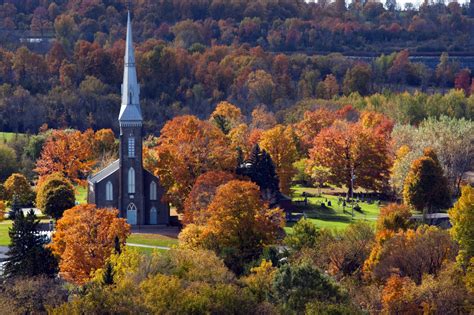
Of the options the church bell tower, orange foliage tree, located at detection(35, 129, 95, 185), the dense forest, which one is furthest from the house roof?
the dense forest

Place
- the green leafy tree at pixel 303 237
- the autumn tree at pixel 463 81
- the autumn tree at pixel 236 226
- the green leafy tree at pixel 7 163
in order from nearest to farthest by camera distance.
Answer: the green leafy tree at pixel 303 237, the autumn tree at pixel 236 226, the green leafy tree at pixel 7 163, the autumn tree at pixel 463 81

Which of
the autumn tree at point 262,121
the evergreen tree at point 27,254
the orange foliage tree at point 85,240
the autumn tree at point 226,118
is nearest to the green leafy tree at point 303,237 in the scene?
the orange foliage tree at point 85,240

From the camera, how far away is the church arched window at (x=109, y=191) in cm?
8444

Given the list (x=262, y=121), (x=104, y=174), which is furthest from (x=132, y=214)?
(x=262, y=121)

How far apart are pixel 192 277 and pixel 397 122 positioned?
6563cm

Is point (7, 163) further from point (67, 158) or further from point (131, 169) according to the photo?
point (131, 169)

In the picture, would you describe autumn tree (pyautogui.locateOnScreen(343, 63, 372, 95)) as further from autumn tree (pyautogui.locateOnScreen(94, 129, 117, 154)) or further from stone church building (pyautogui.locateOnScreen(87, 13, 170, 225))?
stone church building (pyautogui.locateOnScreen(87, 13, 170, 225))

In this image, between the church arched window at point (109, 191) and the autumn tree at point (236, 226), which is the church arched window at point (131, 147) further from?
the autumn tree at point (236, 226)

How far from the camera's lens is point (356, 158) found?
98.9 meters

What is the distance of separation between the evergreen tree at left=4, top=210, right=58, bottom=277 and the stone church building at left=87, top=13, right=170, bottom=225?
16.1 metres

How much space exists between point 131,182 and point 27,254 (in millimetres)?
18410

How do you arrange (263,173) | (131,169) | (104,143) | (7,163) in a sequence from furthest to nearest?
(104,143) → (7,163) → (263,173) → (131,169)

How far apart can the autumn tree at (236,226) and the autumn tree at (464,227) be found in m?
11.0

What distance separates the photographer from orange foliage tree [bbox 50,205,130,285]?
220ft
